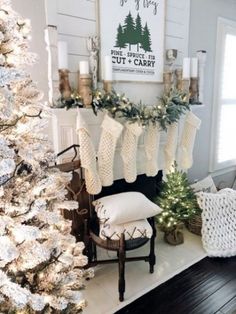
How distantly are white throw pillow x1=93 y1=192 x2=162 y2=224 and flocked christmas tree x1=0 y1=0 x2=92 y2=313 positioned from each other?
57 cm

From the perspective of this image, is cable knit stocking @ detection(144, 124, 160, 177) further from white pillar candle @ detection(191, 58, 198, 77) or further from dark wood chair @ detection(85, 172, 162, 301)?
white pillar candle @ detection(191, 58, 198, 77)

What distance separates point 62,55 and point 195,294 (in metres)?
1.88

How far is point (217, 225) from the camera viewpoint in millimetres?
2270

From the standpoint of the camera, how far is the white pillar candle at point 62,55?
5.83 feet

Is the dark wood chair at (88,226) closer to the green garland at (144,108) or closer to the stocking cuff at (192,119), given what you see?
the green garland at (144,108)

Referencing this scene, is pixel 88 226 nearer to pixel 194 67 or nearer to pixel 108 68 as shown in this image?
pixel 108 68

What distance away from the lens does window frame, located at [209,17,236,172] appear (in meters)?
2.97

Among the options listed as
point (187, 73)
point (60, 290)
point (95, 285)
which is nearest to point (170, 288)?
point (95, 285)

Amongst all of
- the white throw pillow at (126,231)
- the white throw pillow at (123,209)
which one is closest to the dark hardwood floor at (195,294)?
the white throw pillow at (126,231)

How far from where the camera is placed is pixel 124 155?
216 centimetres

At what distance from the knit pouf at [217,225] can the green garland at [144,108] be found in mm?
753

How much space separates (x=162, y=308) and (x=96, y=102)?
4.83 ft

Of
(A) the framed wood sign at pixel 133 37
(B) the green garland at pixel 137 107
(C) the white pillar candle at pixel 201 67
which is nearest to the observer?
(B) the green garland at pixel 137 107

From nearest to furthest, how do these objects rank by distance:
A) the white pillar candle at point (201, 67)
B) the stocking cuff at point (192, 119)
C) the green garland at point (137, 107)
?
the green garland at point (137, 107) < the stocking cuff at point (192, 119) < the white pillar candle at point (201, 67)
